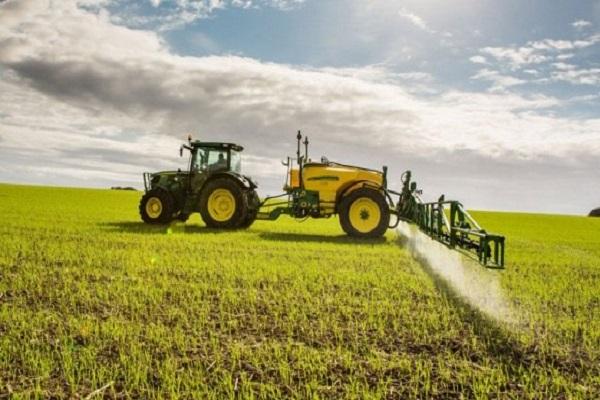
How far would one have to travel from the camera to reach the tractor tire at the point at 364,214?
44.4ft

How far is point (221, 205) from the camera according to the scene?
14.8 m

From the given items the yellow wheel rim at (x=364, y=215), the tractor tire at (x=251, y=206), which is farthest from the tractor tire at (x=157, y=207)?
the yellow wheel rim at (x=364, y=215)

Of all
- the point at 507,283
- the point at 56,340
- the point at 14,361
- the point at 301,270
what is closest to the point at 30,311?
the point at 56,340

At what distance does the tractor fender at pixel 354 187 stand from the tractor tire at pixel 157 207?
4847mm

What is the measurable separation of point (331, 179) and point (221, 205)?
3.12m

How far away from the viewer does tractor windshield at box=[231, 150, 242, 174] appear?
50.3ft

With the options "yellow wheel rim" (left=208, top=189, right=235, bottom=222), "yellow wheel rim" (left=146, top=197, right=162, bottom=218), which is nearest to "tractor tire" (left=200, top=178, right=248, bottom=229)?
"yellow wheel rim" (left=208, top=189, right=235, bottom=222)

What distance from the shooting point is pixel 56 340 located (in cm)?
446

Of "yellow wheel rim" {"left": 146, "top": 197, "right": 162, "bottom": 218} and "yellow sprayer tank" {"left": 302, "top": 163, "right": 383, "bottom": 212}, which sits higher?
"yellow sprayer tank" {"left": 302, "top": 163, "right": 383, "bottom": 212}

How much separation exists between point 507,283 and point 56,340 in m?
6.20

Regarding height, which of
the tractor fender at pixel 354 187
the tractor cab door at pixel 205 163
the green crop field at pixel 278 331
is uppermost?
the tractor cab door at pixel 205 163

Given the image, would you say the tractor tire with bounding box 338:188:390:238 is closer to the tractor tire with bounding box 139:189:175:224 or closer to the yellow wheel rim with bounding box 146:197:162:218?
the tractor tire with bounding box 139:189:175:224

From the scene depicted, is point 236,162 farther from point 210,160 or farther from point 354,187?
point 354,187

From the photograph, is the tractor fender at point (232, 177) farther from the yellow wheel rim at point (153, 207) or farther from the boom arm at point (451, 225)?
the boom arm at point (451, 225)
